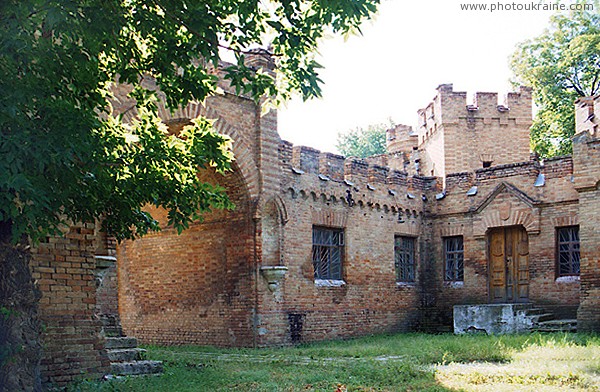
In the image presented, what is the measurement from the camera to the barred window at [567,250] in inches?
727

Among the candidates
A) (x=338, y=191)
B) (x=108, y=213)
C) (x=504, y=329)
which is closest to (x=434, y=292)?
(x=504, y=329)

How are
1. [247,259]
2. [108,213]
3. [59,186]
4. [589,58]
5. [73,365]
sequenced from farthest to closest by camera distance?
[589,58]
[247,259]
[73,365]
[108,213]
[59,186]

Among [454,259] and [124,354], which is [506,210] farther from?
[124,354]

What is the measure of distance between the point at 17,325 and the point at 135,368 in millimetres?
3291

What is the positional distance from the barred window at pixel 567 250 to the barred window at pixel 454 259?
308cm

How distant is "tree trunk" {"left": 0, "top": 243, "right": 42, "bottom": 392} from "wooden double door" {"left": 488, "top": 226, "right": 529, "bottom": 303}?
1517cm

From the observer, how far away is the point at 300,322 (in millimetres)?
16391

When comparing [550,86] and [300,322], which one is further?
[550,86]

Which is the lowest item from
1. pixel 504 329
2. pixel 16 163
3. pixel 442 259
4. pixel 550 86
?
pixel 504 329

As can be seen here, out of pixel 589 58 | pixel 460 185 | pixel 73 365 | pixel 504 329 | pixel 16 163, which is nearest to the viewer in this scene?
pixel 16 163

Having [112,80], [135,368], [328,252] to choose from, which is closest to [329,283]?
[328,252]

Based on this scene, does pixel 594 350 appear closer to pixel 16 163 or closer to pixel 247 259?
pixel 247 259

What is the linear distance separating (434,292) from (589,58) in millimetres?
14393

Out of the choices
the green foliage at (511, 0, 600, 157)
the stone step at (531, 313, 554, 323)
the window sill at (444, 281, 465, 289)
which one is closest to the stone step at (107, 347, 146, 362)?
the stone step at (531, 313, 554, 323)
